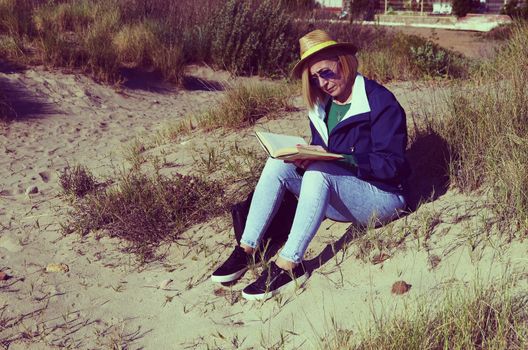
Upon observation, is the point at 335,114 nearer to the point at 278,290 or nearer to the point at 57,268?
Result: the point at 278,290

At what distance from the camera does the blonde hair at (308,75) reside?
11.9ft

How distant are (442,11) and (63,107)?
2330 centimetres

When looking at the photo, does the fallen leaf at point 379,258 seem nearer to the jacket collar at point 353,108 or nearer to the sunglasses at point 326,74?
the jacket collar at point 353,108

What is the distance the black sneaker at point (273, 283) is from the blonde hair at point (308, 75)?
1.06 m

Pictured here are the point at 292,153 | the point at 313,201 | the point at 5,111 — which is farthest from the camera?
the point at 5,111

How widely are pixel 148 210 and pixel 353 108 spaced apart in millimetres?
1751

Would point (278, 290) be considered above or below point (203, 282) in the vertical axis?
above

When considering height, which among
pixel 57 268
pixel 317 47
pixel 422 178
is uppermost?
pixel 317 47

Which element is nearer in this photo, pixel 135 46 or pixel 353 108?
pixel 353 108

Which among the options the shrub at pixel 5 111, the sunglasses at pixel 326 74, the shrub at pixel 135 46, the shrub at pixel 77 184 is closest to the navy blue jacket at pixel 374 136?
the sunglasses at pixel 326 74

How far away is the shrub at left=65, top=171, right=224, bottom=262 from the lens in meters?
4.32

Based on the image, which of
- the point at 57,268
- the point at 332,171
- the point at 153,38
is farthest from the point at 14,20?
the point at 332,171

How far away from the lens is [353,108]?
3562mm

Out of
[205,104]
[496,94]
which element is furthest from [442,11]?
[496,94]
